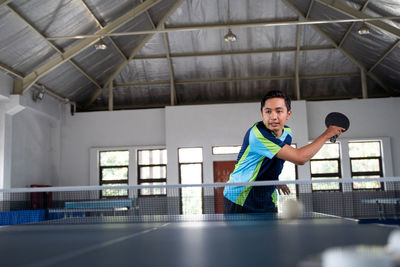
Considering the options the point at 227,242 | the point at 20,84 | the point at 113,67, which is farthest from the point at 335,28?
the point at 227,242

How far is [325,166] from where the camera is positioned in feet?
56.1

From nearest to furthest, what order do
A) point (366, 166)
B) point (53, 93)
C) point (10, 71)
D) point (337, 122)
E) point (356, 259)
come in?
point (356, 259) < point (337, 122) < point (10, 71) < point (53, 93) < point (366, 166)

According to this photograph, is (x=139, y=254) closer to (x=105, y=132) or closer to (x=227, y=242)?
(x=227, y=242)

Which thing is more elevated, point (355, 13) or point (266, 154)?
point (355, 13)

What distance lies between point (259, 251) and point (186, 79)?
1671cm

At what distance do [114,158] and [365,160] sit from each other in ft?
32.5

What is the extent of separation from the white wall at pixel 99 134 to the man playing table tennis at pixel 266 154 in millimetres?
13008

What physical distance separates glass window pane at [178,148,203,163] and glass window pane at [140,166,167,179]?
0.89 meters

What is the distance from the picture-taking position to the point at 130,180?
57.4ft

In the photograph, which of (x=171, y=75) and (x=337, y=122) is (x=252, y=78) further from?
(x=337, y=122)

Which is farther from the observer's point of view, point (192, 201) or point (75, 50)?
point (192, 201)

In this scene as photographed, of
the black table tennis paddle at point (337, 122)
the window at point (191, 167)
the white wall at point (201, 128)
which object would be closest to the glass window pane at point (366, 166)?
the white wall at point (201, 128)

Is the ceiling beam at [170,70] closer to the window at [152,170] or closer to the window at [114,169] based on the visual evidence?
the window at [152,170]

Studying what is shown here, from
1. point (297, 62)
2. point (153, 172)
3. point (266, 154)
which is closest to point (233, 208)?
point (266, 154)
